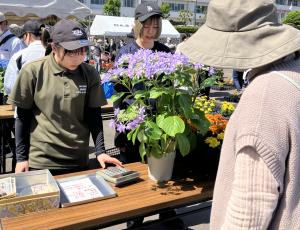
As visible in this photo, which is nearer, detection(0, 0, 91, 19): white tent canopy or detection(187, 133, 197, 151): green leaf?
detection(187, 133, 197, 151): green leaf

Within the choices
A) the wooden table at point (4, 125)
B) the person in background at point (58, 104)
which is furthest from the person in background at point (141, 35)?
the wooden table at point (4, 125)

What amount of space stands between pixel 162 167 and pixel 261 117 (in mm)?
959

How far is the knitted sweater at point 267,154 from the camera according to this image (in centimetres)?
99

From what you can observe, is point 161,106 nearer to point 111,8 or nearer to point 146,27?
point 146,27

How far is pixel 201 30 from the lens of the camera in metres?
1.19

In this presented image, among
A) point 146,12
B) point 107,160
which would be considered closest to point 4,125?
point 146,12

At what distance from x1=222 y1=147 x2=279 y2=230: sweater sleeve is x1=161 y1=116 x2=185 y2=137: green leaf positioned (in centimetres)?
70

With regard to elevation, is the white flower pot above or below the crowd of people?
below

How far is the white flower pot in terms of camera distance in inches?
74.3

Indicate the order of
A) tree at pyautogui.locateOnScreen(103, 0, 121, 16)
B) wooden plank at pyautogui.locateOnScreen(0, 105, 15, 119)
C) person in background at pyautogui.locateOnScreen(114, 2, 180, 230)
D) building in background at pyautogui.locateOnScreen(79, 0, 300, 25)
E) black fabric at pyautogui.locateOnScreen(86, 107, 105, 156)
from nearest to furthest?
black fabric at pyautogui.locateOnScreen(86, 107, 105, 156) < person in background at pyautogui.locateOnScreen(114, 2, 180, 230) < wooden plank at pyautogui.locateOnScreen(0, 105, 15, 119) < tree at pyautogui.locateOnScreen(103, 0, 121, 16) < building in background at pyautogui.locateOnScreen(79, 0, 300, 25)

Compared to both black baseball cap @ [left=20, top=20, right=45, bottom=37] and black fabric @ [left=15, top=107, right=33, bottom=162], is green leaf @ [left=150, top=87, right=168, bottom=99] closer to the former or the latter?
black fabric @ [left=15, top=107, right=33, bottom=162]

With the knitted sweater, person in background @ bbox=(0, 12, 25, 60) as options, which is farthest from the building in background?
the knitted sweater

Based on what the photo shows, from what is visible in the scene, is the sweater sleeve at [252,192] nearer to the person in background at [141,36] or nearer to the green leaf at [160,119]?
the green leaf at [160,119]

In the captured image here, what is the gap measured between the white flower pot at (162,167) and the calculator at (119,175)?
90 mm
